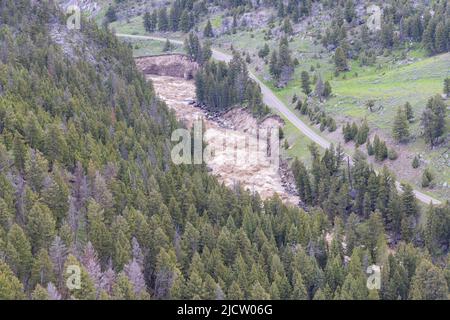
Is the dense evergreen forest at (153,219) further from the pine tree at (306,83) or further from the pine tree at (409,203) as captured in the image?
the pine tree at (306,83)

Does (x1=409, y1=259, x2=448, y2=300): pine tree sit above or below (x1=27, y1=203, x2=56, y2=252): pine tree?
below

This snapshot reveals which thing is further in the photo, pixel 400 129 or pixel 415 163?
pixel 400 129

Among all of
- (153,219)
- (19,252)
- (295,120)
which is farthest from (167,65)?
(19,252)

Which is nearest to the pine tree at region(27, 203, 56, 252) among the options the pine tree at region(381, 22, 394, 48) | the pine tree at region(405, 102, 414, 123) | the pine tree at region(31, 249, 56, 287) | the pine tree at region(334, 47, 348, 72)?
the pine tree at region(31, 249, 56, 287)

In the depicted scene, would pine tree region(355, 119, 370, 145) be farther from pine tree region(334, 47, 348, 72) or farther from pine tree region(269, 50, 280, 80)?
pine tree region(269, 50, 280, 80)

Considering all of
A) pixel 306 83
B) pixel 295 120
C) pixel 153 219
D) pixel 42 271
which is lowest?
pixel 295 120

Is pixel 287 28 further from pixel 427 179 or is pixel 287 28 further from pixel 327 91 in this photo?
pixel 427 179
